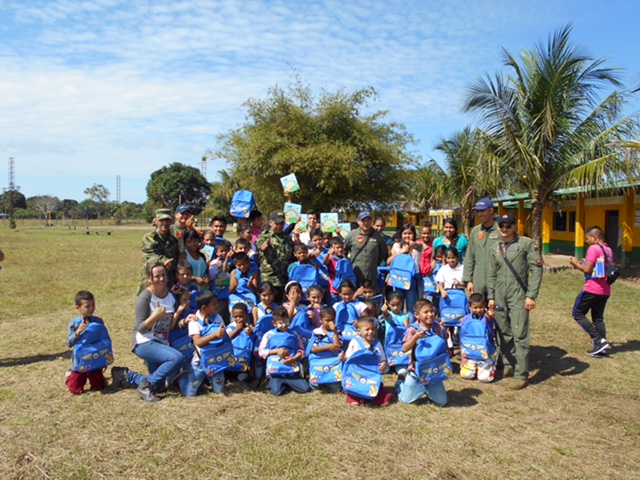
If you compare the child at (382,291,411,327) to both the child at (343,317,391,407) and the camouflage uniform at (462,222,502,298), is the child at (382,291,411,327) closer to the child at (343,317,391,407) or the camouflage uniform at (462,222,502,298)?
the child at (343,317,391,407)

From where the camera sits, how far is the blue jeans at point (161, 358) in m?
4.95

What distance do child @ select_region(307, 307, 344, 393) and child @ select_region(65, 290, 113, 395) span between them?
2151mm

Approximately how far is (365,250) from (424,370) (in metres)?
2.12

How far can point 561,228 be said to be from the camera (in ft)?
74.6

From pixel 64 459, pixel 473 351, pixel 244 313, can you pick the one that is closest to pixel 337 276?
pixel 244 313

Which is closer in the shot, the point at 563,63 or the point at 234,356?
the point at 234,356

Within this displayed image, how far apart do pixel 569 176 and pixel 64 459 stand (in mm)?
12466

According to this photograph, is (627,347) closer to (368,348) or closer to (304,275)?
(368,348)

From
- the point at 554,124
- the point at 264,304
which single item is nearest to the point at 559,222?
the point at 554,124

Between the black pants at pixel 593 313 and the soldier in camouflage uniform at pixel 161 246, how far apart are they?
5.48 meters

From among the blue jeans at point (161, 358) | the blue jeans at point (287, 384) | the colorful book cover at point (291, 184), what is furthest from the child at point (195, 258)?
the colorful book cover at point (291, 184)

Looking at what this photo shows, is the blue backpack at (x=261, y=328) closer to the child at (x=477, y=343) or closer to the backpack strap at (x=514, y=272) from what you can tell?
the child at (x=477, y=343)

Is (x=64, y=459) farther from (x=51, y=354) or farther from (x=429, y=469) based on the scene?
(x=51, y=354)

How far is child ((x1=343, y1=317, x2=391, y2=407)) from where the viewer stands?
480 cm
